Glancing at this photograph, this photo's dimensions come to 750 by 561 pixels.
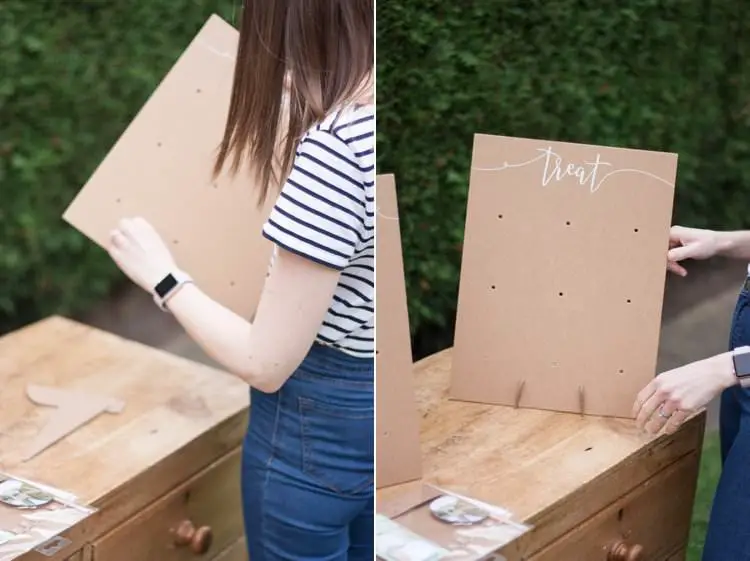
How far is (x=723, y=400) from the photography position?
3.53ft

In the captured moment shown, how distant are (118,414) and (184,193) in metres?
0.29

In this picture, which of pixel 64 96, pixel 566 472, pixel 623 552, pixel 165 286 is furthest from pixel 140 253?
pixel 623 552

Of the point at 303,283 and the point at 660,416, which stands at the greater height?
the point at 303,283

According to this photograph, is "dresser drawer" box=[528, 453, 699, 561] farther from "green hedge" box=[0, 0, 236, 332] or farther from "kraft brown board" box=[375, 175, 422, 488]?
"green hedge" box=[0, 0, 236, 332]

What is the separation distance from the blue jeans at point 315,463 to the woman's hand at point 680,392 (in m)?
0.32

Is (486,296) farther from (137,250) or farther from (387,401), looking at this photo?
(137,250)

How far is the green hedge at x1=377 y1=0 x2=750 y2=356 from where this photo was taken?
3.52 ft

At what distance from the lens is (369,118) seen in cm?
97

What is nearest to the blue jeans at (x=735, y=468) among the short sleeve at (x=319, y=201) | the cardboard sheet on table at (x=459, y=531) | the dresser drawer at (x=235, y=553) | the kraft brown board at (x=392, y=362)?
the cardboard sheet on table at (x=459, y=531)

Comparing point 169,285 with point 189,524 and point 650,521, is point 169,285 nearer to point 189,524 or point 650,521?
point 189,524

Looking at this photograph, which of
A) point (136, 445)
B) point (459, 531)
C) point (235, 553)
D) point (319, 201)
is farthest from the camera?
point (235, 553)

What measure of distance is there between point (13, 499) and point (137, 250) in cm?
31

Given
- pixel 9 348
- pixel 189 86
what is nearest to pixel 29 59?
pixel 189 86

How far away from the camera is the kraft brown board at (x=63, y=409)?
1.15 m
